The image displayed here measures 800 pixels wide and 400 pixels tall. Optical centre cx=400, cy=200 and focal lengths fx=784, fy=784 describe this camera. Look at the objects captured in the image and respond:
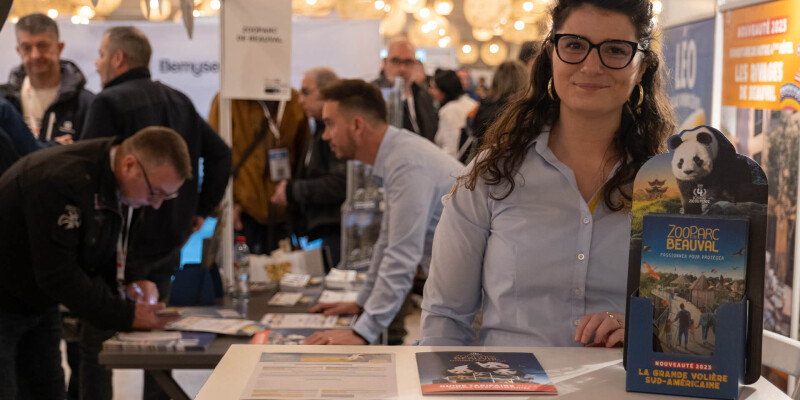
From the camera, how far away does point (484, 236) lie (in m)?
1.61

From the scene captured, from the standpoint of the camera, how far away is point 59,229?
8.27 ft

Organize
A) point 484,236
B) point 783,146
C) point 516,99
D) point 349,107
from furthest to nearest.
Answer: point 349,107, point 783,146, point 516,99, point 484,236

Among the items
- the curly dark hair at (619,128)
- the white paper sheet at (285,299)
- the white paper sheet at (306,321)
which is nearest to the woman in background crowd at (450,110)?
the white paper sheet at (285,299)

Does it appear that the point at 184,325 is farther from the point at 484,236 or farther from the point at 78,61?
the point at 78,61

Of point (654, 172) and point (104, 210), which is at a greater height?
point (654, 172)

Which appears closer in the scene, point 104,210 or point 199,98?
point 104,210

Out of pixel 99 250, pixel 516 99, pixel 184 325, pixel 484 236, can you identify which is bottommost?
pixel 184 325

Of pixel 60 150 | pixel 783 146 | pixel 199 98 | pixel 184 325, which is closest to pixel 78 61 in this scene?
pixel 199 98

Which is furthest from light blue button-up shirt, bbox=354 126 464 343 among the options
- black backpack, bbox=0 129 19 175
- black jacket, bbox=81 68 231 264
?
black backpack, bbox=0 129 19 175

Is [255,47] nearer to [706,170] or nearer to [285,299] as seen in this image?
[285,299]

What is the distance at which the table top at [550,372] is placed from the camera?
1104 mm

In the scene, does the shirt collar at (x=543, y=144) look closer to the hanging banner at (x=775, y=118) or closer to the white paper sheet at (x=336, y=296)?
the hanging banner at (x=775, y=118)

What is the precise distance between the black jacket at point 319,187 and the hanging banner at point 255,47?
29.2 inches

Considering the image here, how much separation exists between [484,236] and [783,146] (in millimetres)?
1796
